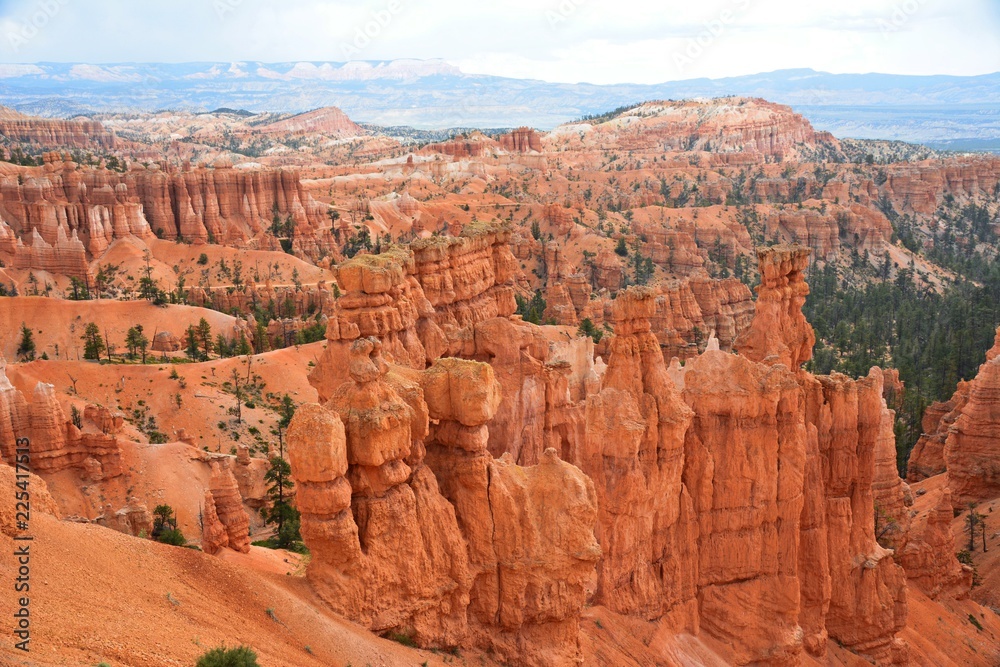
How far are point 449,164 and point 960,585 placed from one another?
458 feet

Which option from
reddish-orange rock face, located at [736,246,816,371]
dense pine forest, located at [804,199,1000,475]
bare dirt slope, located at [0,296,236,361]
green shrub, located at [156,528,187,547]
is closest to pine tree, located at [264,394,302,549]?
green shrub, located at [156,528,187,547]

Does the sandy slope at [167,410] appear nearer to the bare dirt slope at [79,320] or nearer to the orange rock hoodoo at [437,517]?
the bare dirt slope at [79,320]

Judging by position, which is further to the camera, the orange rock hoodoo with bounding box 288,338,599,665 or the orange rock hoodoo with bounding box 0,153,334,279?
the orange rock hoodoo with bounding box 0,153,334,279

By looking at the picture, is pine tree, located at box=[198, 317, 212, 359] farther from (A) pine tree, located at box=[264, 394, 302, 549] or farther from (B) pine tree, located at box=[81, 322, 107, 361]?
(A) pine tree, located at box=[264, 394, 302, 549]

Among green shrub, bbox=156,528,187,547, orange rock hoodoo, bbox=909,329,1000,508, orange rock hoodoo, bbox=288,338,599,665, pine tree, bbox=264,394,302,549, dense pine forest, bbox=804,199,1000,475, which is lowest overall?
dense pine forest, bbox=804,199,1000,475

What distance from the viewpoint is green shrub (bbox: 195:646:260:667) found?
12.1m

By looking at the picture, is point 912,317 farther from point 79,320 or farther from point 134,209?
point 134,209

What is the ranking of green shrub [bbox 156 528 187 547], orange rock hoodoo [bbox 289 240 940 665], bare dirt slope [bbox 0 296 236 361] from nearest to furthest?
orange rock hoodoo [bbox 289 240 940 665]
green shrub [bbox 156 528 187 547]
bare dirt slope [bbox 0 296 236 361]

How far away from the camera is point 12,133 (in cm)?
16050

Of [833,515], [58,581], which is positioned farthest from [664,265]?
[58,581]

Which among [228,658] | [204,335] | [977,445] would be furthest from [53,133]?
[228,658]

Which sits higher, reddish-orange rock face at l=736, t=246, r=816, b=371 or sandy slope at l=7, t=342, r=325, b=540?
reddish-orange rock face at l=736, t=246, r=816, b=371

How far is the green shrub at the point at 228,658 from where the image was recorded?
12094 mm

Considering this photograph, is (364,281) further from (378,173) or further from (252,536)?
(378,173)
